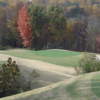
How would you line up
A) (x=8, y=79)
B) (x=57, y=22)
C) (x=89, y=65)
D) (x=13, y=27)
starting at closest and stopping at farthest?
(x=8, y=79) < (x=89, y=65) < (x=57, y=22) < (x=13, y=27)

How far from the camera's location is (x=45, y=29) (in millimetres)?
49812

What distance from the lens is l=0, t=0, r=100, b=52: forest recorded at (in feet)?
157

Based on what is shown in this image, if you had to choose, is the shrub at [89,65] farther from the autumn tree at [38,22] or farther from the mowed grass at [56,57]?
the autumn tree at [38,22]

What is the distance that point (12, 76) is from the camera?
12.8m

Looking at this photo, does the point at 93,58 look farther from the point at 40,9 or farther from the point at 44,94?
the point at 40,9

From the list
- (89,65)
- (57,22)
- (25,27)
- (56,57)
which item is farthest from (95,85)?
(57,22)

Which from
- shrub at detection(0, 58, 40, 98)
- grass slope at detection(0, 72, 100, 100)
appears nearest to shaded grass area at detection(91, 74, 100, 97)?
grass slope at detection(0, 72, 100, 100)

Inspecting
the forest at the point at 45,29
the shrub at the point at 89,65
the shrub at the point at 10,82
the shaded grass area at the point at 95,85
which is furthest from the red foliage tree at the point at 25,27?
the shaded grass area at the point at 95,85

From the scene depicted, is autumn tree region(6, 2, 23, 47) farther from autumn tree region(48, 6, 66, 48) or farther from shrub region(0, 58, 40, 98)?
shrub region(0, 58, 40, 98)

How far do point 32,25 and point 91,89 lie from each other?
3920cm

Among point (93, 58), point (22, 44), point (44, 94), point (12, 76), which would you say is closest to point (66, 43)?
point (22, 44)

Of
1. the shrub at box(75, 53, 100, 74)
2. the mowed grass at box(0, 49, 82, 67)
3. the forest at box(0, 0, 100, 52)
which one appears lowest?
the mowed grass at box(0, 49, 82, 67)

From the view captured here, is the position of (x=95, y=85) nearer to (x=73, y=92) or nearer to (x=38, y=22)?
(x=73, y=92)

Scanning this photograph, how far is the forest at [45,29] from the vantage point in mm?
47750
